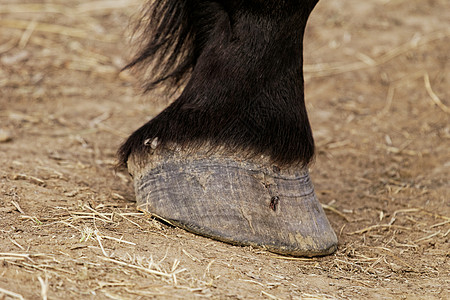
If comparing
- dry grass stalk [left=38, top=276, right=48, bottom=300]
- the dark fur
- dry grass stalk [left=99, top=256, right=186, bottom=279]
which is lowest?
dry grass stalk [left=99, top=256, right=186, bottom=279]

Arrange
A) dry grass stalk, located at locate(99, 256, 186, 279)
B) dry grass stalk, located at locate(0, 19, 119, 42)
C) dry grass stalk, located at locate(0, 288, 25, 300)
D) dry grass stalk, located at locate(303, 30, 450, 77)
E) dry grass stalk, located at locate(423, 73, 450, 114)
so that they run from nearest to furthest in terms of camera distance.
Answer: dry grass stalk, located at locate(0, 288, 25, 300)
dry grass stalk, located at locate(99, 256, 186, 279)
dry grass stalk, located at locate(423, 73, 450, 114)
dry grass stalk, located at locate(303, 30, 450, 77)
dry grass stalk, located at locate(0, 19, 119, 42)

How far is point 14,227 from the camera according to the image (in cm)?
152

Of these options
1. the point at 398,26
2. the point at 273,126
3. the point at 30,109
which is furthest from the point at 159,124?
the point at 398,26

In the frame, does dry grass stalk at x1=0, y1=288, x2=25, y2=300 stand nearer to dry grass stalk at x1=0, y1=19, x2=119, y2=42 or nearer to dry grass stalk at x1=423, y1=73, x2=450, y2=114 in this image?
dry grass stalk at x1=423, y1=73, x2=450, y2=114

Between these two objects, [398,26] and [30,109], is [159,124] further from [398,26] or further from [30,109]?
[398,26]

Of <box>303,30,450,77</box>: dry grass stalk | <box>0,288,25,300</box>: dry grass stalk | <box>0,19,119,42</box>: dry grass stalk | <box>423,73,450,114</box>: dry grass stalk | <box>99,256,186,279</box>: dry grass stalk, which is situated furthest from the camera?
<box>0,19,119,42</box>: dry grass stalk

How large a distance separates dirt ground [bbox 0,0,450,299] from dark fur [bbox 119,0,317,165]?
276 millimetres

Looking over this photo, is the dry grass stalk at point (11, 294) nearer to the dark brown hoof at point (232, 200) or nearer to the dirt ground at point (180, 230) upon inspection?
the dirt ground at point (180, 230)

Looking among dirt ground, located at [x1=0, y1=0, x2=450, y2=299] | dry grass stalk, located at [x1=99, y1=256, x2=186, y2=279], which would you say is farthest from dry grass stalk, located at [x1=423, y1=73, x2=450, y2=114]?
dry grass stalk, located at [x1=99, y1=256, x2=186, y2=279]

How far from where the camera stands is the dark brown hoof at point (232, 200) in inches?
62.7

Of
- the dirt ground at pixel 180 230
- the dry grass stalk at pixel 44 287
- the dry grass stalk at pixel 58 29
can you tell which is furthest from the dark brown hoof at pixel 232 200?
the dry grass stalk at pixel 58 29

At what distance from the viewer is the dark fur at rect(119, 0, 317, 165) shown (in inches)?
63.0

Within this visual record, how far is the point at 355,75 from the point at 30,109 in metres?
1.88

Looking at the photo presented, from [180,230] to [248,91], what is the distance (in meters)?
0.43
